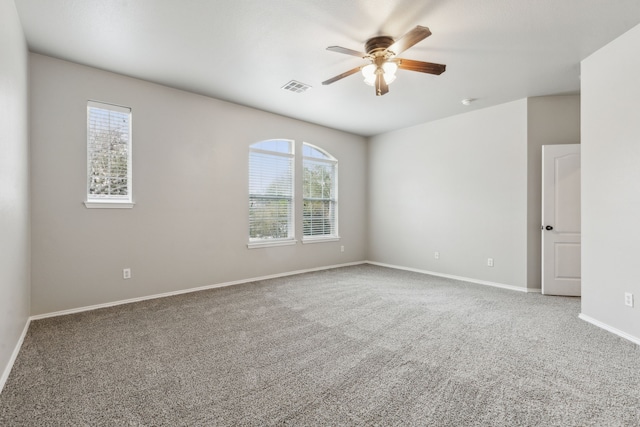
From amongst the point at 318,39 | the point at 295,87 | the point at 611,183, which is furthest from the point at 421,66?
the point at 611,183

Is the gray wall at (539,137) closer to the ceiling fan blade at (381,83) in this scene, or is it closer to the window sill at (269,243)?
the ceiling fan blade at (381,83)

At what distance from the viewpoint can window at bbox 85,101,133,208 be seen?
3.54 meters

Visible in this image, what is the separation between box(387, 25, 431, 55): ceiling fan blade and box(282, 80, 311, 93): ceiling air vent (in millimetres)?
1413

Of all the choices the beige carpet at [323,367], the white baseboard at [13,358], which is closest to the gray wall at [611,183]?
the beige carpet at [323,367]

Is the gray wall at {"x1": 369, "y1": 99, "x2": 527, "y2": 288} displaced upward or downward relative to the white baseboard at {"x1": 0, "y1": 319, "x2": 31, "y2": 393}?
upward

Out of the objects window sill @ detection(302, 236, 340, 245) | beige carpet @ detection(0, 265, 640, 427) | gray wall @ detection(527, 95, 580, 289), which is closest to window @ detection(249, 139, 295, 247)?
window sill @ detection(302, 236, 340, 245)

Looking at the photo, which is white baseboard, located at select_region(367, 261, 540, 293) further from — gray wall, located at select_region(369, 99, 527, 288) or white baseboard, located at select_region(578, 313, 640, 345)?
white baseboard, located at select_region(578, 313, 640, 345)

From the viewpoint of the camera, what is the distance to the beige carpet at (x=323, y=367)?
1.71m

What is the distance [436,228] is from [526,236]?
1.40 meters

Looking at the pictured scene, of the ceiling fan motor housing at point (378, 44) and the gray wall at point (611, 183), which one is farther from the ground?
the ceiling fan motor housing at point (378, 44)

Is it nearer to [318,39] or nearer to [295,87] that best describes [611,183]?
[318,39]

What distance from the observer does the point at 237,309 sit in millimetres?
3520

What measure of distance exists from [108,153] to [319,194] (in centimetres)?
347

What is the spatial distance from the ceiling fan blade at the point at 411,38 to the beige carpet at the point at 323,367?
246 cm
